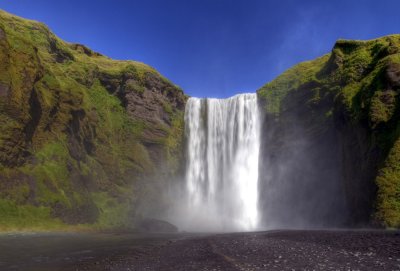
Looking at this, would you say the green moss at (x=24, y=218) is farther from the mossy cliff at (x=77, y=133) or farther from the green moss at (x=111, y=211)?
the green moss at (x=111, y=211)

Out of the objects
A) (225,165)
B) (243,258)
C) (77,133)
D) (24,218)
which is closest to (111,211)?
(77,133)

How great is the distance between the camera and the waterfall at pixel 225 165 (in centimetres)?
6831

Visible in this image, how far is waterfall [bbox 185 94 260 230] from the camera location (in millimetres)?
68312

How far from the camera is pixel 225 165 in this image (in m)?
71.1

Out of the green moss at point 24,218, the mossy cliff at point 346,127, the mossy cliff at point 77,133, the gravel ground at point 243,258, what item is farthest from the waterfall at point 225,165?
the gravel ground at point 243,258

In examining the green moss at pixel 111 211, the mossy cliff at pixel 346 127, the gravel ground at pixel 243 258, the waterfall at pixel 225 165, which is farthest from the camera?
the waterfall at pixel 225 165

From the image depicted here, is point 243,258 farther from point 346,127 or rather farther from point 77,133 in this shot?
point 77,133

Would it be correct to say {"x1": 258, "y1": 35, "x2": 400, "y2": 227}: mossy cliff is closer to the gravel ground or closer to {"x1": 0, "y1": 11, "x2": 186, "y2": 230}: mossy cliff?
the gravel ground

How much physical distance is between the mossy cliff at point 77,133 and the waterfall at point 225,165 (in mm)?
5131

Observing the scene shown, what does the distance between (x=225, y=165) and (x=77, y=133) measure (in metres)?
29.6

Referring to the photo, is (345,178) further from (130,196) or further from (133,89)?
(133,89)

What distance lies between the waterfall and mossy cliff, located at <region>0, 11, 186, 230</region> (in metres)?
5.13

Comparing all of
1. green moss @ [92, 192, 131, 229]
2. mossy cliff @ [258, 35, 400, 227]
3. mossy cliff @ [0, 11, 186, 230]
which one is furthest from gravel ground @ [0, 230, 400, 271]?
green moss @ [92, 192, 131, 229]

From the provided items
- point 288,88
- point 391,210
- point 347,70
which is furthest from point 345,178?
point 288,88
